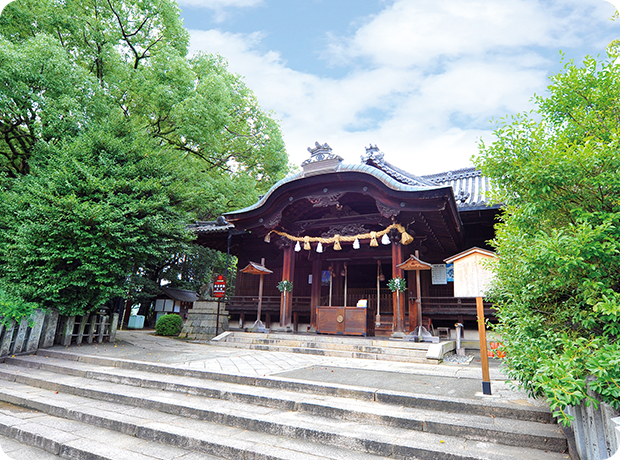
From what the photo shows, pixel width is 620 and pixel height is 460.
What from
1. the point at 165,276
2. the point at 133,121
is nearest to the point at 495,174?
the point at 133,121

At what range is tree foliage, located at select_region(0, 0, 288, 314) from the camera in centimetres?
840

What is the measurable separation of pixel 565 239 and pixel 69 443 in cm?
494

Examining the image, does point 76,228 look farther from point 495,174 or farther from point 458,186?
point 458,186

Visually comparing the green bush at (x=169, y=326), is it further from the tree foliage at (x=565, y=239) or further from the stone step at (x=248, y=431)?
the tree foliage at (x=565, y=239)

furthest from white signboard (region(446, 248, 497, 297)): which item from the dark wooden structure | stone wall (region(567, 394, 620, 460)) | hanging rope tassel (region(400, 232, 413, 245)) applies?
hanging rope tassel (region(400, 232, 413, 245))

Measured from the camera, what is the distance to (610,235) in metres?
2.41

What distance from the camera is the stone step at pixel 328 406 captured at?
3.27m

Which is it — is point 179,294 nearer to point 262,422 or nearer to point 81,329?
point 81,329

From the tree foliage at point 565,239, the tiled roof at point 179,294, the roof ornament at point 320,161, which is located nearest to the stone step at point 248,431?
the tree foliage at point 565,239

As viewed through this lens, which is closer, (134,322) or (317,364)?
(317,364)

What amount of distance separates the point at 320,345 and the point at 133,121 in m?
8.49

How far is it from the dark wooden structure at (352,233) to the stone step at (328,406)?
580 cm

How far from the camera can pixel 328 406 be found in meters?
4.02

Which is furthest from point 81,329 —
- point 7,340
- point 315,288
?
point 315,288
